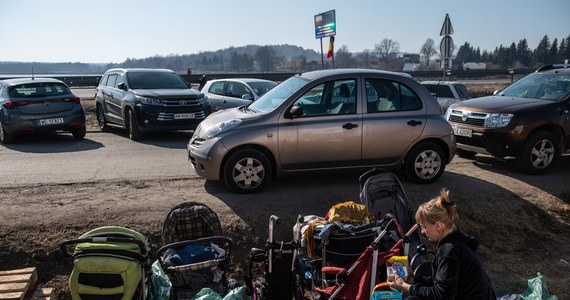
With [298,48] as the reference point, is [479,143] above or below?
below

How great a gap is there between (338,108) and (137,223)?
3285 mm

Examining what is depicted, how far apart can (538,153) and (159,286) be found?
718cm

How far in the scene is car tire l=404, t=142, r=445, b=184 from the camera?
23.7 ft

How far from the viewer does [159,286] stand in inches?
171

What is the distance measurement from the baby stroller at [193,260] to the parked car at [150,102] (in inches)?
278

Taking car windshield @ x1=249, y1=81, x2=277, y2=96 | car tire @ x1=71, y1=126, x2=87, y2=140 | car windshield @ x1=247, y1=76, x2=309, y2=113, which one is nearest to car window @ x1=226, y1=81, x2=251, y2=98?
car windshield @ x1=249, y1=81, x2=277, y2=96

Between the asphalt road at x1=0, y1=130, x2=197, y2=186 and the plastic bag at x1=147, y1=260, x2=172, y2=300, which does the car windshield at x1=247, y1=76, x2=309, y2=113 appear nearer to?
the asphalt road at x1=0, y1=130, x2=197, y2=186

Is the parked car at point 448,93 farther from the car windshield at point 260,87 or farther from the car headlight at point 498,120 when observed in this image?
the car headlight at point 498,120

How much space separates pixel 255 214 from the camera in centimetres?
610

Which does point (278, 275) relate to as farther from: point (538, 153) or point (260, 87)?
point (260, 87)

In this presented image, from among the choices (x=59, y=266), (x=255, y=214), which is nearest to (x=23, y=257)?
(x=59, y=266)

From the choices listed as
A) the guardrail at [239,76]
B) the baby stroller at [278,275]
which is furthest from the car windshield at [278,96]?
the guardrail at [239,76]

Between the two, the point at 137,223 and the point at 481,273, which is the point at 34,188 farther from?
the point at 481,273

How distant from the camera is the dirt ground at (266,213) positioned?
5.37 metres
